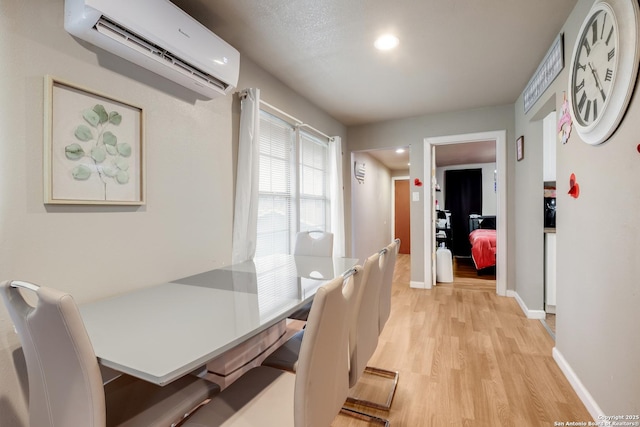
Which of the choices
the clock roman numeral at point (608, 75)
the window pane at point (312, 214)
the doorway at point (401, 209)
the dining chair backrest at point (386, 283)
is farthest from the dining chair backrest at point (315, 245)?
the doorway at point (401, 209)

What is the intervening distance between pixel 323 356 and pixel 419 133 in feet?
12.4

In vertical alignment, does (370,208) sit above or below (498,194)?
below

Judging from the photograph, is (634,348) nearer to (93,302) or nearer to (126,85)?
(93,302)

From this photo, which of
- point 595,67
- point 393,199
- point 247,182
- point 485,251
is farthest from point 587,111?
point 393,199

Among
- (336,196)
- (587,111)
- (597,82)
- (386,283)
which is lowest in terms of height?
(386,283)

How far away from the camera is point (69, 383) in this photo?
2.64 ft

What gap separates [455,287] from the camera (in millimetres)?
4191

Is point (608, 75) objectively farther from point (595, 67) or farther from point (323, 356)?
point (323, 356)

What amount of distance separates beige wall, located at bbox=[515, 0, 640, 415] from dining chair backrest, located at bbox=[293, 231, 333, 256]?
1.67m

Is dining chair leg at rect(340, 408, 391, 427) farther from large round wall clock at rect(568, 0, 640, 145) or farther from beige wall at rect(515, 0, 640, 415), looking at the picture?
large round wall clock at rect(568, 0, 640, 145)

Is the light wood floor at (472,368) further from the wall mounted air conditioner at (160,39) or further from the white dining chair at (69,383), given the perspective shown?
the wall mounted air conditioner at (160,39)

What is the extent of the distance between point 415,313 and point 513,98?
2.74m

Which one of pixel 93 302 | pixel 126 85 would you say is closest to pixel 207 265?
pixel 93 302

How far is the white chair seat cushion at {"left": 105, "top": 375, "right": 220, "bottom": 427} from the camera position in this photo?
94 centimetres
